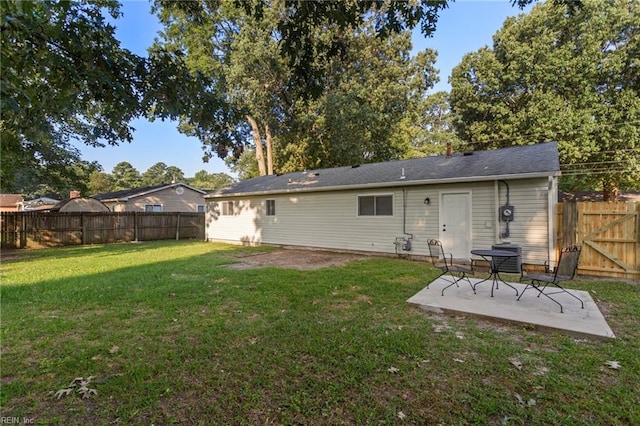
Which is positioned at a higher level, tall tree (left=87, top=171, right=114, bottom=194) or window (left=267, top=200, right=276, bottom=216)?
tall tree (left=87, top=171, right=114, bottom=194)

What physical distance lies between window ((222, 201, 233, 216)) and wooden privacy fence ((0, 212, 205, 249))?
4.22m

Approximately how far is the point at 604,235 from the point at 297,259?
747 centimetres

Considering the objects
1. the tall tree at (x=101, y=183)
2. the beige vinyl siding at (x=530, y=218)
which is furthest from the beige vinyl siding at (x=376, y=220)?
the tall tree at (x=101, y=183)

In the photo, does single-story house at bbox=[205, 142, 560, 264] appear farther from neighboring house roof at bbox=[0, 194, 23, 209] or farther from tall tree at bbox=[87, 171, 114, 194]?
tall tree at bbox=[87, 171, 114, 194]

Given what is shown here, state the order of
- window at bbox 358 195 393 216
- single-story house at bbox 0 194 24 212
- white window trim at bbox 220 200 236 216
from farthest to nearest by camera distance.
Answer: single-story house at bbox 0 194 24 212 < white window trim at bbox 220 200 236 216 < window at bbox 358 195 393 216

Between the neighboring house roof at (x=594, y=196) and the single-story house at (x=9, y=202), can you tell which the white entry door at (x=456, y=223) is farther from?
the single-story house at (x=9, y=202)

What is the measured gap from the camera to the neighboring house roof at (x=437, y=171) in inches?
299

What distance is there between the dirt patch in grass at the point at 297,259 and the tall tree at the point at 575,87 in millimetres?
13814

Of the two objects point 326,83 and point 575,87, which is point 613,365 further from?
point 575,87

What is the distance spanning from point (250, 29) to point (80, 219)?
12.3 m

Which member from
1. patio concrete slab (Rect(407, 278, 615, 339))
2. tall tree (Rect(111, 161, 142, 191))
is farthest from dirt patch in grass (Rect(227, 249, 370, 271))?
tall tree (Rect(111, 161, 142, 191))

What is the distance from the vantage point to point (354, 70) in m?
18.7

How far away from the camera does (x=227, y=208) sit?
48.2 feet

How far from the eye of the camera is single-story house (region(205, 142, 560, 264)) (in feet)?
24.4
